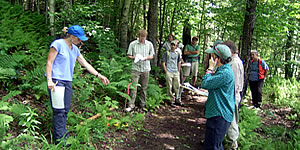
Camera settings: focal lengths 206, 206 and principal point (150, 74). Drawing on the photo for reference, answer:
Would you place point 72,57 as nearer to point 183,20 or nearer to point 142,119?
point 142,119

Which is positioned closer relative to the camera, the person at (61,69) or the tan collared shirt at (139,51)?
the person at (61,69)

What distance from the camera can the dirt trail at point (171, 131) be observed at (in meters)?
4.46

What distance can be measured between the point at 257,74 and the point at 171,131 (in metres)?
4.23

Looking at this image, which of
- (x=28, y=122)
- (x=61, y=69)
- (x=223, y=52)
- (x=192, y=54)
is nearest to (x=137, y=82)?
(x=61, y=69)

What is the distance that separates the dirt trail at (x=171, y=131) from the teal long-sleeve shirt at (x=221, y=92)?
1723 mm

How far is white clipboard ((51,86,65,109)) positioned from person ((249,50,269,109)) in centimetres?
665

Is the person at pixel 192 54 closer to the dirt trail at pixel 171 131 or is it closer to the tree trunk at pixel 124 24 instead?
the dirt trail at pixel 171 131

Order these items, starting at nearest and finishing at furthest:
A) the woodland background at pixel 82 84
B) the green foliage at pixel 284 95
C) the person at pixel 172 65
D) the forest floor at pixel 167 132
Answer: the woodland background at pixel 82 84 < the forest floor at pixel 167 132 < the person at pixel 172 65 < the green foliage at pixel 284 95

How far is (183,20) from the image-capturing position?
37.6ft

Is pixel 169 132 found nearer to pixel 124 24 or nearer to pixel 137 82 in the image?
pixel 137 82

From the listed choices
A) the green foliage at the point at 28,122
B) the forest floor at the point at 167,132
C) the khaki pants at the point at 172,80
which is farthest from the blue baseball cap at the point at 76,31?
the khaki pants at the point at 172,80

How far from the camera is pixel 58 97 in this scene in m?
3.19

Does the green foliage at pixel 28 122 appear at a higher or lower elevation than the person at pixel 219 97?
lower

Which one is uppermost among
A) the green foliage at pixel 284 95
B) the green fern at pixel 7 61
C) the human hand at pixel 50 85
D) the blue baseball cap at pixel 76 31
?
the blue baseball cap at pixel 76 31
